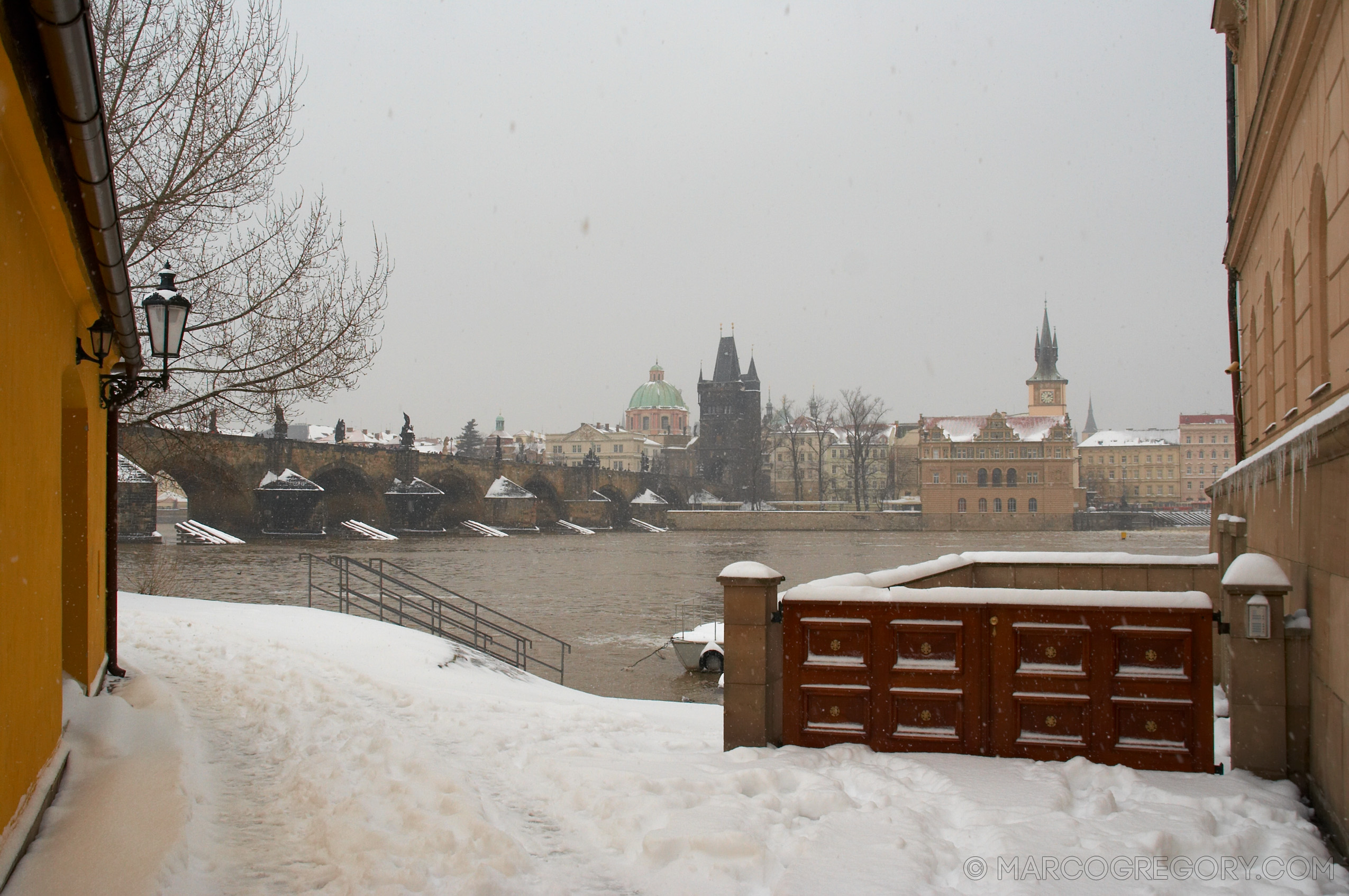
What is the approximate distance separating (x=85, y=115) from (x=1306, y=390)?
6.34m

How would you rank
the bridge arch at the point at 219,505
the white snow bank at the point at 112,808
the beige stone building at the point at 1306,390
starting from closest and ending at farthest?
the white snow bank at the point at 112,808 → the beige stone building at the point at 1306,390 → the bridge arch at the point at 219,505

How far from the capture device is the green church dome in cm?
A: 14038

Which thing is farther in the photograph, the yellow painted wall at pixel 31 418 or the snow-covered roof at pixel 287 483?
the snow-covered roof at pixel 287 483

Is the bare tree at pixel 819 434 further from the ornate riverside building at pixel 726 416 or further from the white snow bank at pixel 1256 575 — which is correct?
the white snow bank at pixel 1256 575

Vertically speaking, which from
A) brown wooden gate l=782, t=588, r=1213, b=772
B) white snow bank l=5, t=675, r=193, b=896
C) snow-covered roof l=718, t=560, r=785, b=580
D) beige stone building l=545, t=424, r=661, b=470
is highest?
beige stone building l=545, t=424, r=661, b=470

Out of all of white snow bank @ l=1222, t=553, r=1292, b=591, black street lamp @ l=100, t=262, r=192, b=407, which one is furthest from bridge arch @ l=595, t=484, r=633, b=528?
white snow bank @ l=1222, t=553, r=1292, b=591

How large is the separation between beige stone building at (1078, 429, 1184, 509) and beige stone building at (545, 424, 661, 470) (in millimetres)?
51010

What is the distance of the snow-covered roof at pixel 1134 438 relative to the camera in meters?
99.9

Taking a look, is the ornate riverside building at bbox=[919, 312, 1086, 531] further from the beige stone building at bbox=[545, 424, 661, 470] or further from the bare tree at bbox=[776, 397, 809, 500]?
the beige stone building at bbox=[545, 424, 661, 470]

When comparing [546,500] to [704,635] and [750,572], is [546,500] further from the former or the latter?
[750,572]

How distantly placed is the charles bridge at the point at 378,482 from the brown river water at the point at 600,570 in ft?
9.21

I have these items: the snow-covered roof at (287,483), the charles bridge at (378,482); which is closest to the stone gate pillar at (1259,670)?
the charles bridge at (378,482)

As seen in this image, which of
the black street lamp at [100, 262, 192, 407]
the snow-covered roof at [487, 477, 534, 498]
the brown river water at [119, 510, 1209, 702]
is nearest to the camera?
the black street lamp at [100, 262, 192, 407]

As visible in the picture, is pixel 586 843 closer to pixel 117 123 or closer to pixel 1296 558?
pixel 1296 558
